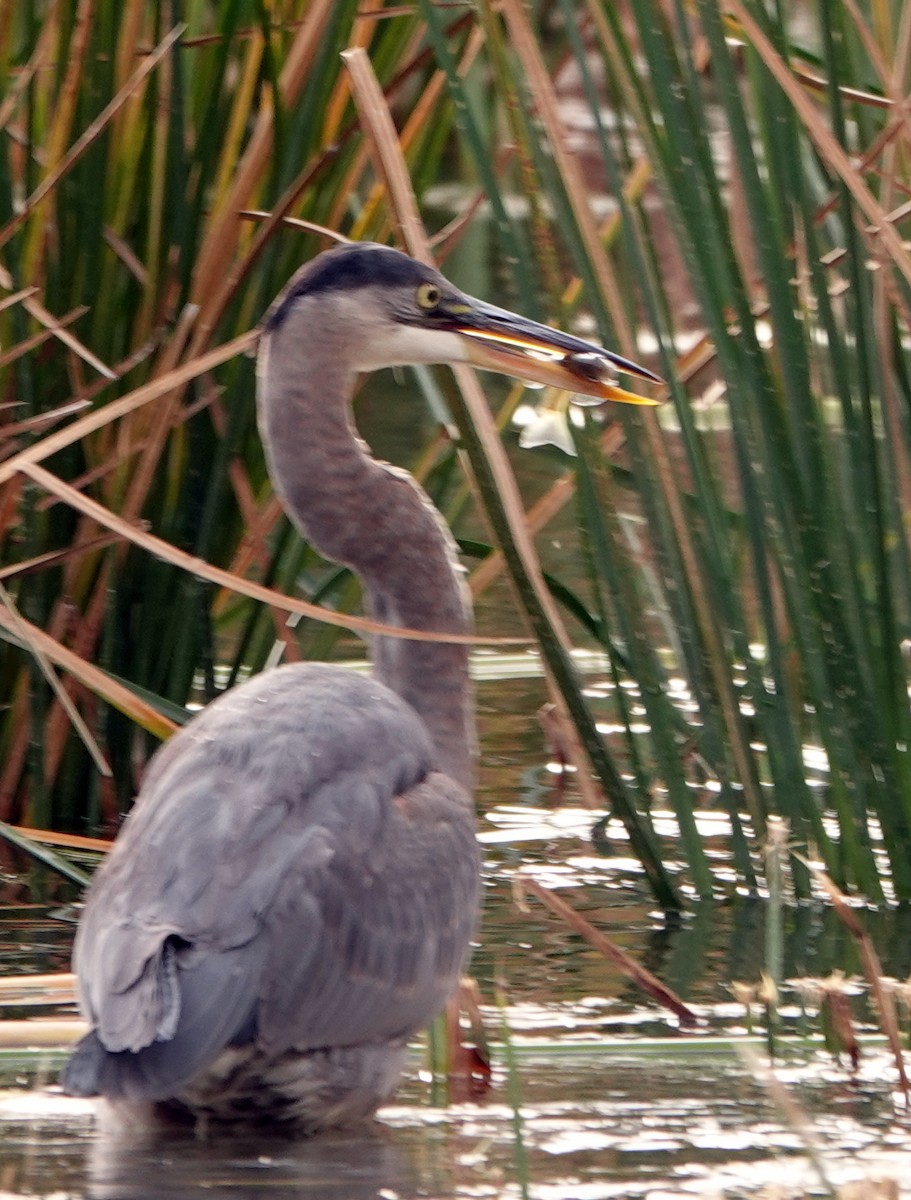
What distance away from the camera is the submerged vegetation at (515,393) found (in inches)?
139

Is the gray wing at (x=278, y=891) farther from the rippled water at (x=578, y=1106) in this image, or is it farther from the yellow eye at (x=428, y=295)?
the yellow eye at (x=428, y=295)

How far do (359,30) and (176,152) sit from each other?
420 millimetres

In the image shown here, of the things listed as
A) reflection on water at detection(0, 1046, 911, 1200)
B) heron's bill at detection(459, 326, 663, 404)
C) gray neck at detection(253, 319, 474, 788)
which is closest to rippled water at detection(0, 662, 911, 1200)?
reflection on water at detection(0, 1046, 911, 1200)

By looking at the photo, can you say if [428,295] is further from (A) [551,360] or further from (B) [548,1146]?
(B) [548,1146]

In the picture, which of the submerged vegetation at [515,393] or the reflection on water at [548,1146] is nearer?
the reflection on water at [548,1146]

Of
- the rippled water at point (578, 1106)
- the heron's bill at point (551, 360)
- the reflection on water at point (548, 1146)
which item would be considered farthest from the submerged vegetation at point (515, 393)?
the reflection on water at point (548, 1146)

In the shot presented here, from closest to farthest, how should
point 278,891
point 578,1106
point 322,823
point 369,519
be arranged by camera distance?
point 278,891 → point 322,823 → point 578,1106 → point 369,519

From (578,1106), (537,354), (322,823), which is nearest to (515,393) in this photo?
(537,354)

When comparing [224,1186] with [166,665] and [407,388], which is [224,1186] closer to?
[166,665]

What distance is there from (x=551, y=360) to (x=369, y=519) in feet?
1.26

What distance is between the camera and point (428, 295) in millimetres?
3551

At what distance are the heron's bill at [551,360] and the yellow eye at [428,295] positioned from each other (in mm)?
63

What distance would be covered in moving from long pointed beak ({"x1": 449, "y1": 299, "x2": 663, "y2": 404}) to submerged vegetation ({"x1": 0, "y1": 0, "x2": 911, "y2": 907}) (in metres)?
0.09

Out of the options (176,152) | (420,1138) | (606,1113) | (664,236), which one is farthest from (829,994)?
(664,236)
